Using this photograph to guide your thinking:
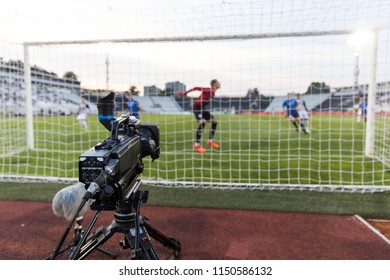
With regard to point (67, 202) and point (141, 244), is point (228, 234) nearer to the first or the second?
point (141, 244)

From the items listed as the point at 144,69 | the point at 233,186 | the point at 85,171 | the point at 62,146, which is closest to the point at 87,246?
the point at 85,171

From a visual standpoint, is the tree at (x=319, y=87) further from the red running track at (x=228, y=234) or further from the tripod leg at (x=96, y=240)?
the tripod leg at (x=96, y=240)

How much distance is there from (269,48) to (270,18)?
2.47ft

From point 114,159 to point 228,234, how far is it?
2.10 meters

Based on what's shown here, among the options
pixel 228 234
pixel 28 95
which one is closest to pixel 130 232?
pixel 228 234

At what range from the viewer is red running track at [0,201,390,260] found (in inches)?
120

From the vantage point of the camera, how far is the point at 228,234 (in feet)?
11.5

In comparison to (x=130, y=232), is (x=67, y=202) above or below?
above

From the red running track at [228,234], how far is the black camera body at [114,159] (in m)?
1.22

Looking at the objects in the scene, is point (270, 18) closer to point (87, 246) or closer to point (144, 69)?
point (144, 69)

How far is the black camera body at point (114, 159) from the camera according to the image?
1.71 meters

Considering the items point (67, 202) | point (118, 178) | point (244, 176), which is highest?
point (118, 178)

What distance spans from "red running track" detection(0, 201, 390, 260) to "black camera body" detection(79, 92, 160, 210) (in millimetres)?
1216

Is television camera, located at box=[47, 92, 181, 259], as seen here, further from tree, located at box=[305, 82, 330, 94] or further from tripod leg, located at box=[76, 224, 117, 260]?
tree, located at box=[305, 82, 330, 94]
